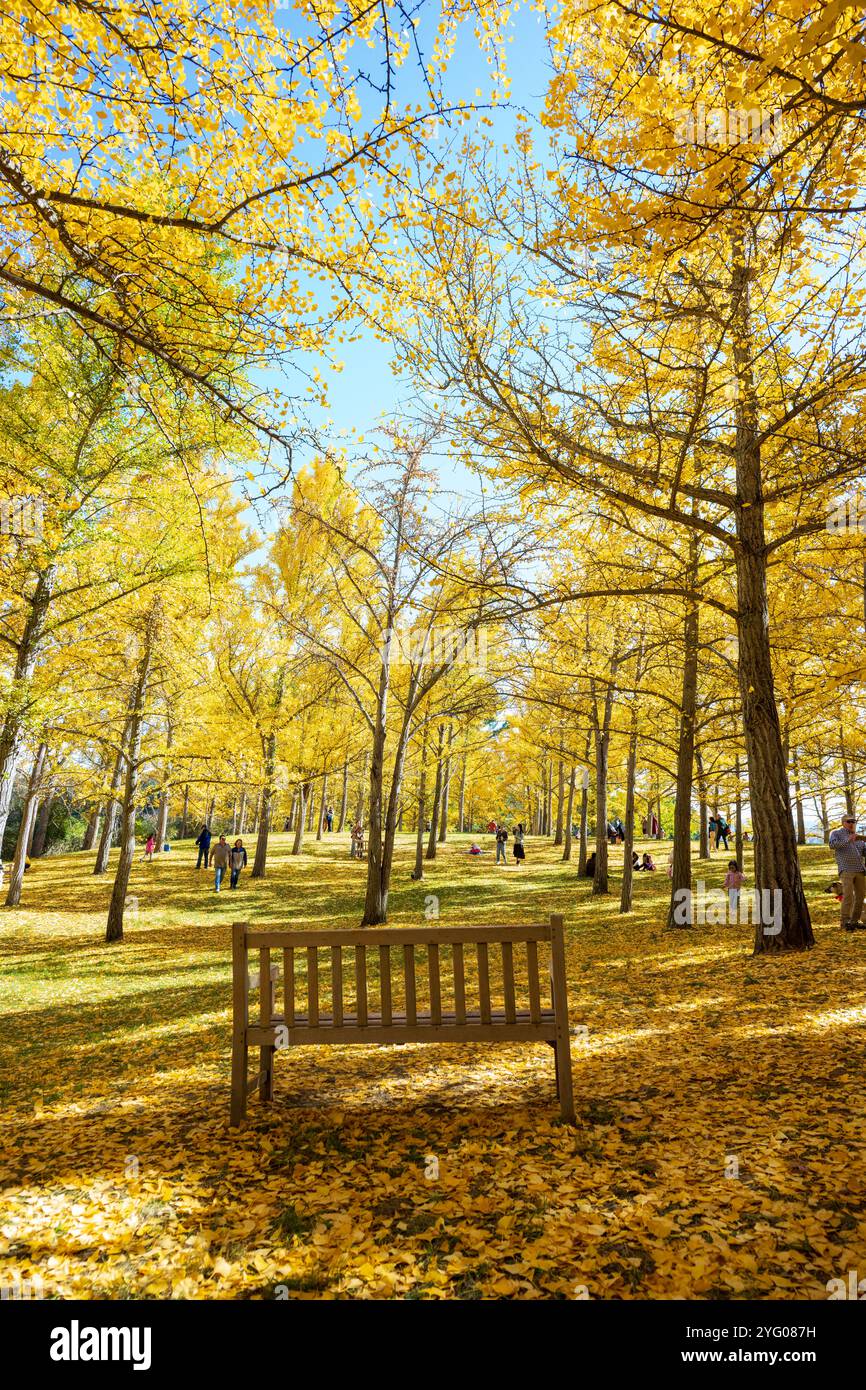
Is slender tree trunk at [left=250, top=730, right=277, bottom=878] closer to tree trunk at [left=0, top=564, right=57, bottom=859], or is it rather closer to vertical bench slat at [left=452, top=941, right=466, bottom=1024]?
tree trunk at [left=0, top=564, right=57, bottom=859]

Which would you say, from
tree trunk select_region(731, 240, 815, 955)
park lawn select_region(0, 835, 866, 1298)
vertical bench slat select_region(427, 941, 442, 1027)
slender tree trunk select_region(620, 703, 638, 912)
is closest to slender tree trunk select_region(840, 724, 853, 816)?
slender tree trunk select_region(620, 703, 638, 912)

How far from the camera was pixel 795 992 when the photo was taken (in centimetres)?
558

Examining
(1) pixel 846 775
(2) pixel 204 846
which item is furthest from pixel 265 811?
(1) pixel 846 775

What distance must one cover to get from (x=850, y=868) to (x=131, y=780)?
1107 centimetres

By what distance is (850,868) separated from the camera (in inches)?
335

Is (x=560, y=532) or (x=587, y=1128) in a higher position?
(x=560, y=532)

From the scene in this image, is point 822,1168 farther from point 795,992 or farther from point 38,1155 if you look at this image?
point 38,1155

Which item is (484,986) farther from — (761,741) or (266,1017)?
(761,741)

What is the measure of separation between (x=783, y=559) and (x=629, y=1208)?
7.58 m

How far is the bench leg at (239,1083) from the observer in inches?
139

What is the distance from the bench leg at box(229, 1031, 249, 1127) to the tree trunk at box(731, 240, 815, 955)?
17.8 ft

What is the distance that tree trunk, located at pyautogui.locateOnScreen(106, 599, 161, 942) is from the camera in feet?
38.7
